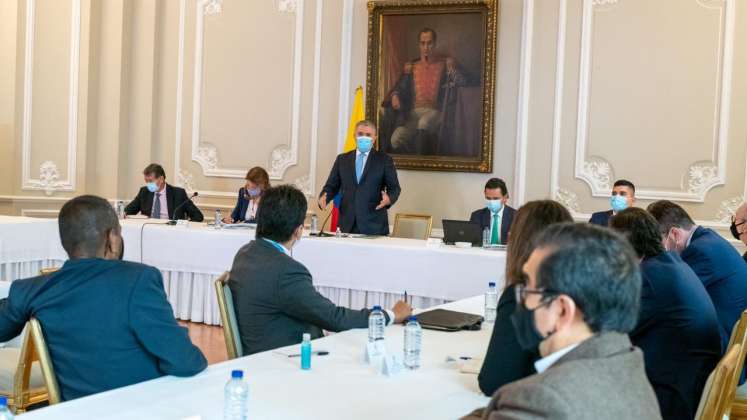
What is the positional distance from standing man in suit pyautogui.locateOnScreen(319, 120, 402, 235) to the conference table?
0.95 m

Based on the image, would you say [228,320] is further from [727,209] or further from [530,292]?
[727,209]

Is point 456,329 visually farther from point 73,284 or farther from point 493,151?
point 493,151

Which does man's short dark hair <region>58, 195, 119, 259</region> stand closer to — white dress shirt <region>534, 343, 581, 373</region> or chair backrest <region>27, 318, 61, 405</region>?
chair backrest <region>27, 318, 61, 405</region>

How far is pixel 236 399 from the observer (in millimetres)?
2068

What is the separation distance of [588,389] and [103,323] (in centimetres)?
141

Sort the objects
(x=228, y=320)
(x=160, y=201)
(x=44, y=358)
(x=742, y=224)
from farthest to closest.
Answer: (x=160, y=201)
(x=742, y=224)
(x=228, y=320)
(x=44, y=358)

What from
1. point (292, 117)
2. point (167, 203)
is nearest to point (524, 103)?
point (292, 117)

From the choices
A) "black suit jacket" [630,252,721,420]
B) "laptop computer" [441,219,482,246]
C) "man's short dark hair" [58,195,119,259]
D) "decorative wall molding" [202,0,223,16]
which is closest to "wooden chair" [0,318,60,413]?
"man's short dark hair" [58,195,119,259]

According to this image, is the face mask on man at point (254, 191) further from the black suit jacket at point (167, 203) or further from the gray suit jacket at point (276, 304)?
the gray suit jacket at point (276, 304)

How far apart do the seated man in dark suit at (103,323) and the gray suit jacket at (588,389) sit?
44.8 inches

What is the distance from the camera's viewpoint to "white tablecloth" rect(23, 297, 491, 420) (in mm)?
2100

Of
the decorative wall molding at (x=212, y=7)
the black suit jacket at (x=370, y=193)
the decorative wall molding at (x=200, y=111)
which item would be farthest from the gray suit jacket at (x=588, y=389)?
the decorative wall molding at (x=212, y=7)

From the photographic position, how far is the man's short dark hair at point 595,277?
1.46 m

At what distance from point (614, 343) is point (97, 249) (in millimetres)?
1527
